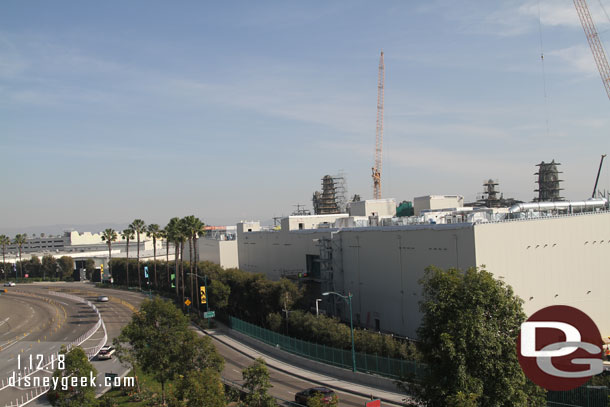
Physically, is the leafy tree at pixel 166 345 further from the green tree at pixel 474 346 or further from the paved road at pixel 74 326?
the green tree at pixel 474 346

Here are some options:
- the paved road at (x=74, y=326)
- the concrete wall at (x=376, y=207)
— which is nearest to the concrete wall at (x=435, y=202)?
the concrete wall at (x=376, y=207)

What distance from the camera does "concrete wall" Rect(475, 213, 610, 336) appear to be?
46.5 m

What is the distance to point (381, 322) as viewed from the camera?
5853cm

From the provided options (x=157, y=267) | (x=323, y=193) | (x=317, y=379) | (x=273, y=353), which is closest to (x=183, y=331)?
(x=317, y=379)

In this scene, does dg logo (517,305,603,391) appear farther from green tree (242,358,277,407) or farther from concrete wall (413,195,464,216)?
concrete wall (413,195,464,216)

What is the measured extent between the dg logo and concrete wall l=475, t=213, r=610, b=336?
1492 centimetres

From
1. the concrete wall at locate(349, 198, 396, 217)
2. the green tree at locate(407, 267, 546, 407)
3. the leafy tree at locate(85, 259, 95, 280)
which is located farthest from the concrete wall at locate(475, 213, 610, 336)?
the leafy tree at locate(85, 259, 95, 280)

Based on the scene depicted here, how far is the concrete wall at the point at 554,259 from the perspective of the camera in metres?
46.5

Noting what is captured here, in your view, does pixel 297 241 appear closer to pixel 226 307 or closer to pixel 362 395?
pixel 226 307

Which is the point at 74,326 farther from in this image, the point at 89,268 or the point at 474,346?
the point at 89,268

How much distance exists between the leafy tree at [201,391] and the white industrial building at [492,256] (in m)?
28.6

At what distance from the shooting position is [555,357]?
25484 millimetres

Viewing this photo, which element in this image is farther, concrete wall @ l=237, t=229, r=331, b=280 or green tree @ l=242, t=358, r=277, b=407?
concrete wall @ l=237, t=229, r=331, b=280

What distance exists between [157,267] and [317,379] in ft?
270
